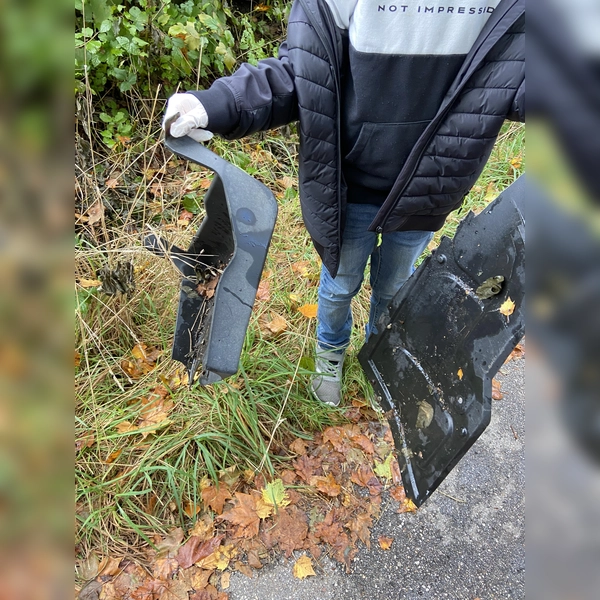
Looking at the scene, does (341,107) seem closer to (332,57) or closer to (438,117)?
(332,57)

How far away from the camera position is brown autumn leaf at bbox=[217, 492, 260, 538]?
6.59ft

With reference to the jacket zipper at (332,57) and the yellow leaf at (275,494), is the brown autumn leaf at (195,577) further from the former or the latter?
the jacket zipper at (332,57)

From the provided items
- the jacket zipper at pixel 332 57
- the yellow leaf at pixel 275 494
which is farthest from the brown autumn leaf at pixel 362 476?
the jacket zipper at pixel 332 57

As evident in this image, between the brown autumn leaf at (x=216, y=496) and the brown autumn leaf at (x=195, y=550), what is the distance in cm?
12

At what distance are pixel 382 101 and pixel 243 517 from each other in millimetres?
1860

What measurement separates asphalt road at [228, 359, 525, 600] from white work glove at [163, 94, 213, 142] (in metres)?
1.82

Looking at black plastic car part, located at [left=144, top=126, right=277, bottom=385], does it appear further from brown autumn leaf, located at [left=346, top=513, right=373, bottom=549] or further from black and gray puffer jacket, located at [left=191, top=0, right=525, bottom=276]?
brown autumn leaf, located at [left=346, top=513, right=373, bottom=549]

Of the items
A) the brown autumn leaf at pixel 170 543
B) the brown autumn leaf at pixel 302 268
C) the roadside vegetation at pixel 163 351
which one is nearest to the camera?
the brown autumn leaf at pixel 170 543

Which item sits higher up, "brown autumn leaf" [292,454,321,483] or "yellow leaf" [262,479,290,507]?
"brown autumn leaf" [292,454,321,483]

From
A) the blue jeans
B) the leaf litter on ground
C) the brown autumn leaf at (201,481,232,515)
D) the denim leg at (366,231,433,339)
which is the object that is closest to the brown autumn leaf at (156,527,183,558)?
the leaf litter on ground

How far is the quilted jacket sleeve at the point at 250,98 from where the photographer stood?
140 centimetres
